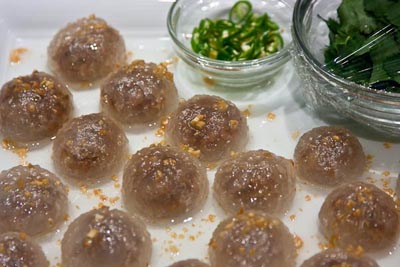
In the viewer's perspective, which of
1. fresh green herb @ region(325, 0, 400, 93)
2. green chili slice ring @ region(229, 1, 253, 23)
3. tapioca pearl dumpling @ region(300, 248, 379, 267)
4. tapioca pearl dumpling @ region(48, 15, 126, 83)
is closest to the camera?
tapioca pearl dumpling @ region(300, 248, 379, 267)

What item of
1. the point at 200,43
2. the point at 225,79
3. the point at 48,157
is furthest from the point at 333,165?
the point at 48,157

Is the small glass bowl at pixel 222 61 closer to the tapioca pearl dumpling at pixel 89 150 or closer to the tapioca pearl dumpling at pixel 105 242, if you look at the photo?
→ the tapioca pearl dumpling at pixel 89 150

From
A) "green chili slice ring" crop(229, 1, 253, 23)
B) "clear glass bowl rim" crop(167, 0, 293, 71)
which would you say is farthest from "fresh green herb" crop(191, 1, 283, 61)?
"clear glass bowl rim" crop(167, 0, 293, 71)

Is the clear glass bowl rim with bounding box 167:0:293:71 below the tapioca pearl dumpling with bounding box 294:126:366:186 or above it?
above

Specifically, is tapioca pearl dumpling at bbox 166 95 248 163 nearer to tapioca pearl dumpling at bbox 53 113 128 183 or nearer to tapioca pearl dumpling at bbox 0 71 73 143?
tapioca pearl dumpling at bbox 53 113 128 183

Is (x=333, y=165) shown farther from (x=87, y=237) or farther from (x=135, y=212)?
(x=87, y=237)

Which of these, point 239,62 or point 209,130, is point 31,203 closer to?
point 209,130

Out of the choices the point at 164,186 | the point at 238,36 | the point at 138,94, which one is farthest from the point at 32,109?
the point at 238,36
